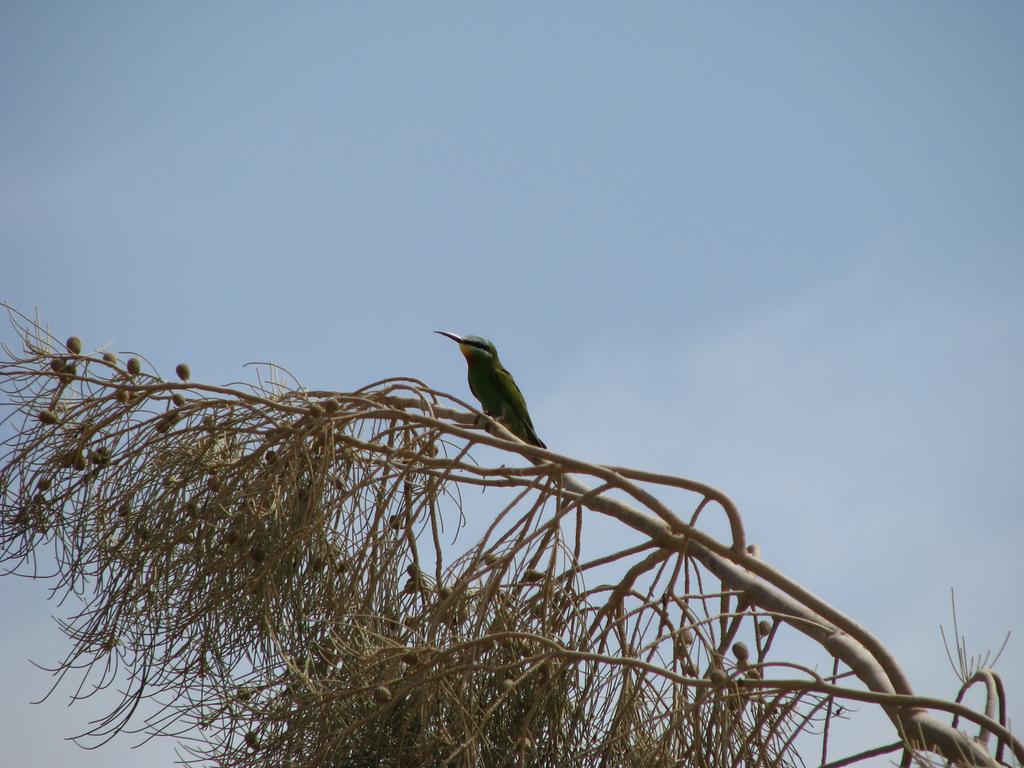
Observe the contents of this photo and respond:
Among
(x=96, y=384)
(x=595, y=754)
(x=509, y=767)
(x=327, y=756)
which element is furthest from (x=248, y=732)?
(x=96, y=384)

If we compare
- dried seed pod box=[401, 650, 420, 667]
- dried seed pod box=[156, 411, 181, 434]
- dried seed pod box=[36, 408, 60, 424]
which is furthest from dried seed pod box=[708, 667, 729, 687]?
dried seed pod box=[36, 408, 60, 424]

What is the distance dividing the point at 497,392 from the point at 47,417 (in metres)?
2.30

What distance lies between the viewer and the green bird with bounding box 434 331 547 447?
5543 millimetres

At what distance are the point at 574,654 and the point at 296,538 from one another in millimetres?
1223

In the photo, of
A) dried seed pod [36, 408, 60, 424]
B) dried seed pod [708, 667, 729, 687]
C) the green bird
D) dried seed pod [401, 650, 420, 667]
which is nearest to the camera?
dried seed pod [708, 667, 729, 687]

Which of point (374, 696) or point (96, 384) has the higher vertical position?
point (96, 384)

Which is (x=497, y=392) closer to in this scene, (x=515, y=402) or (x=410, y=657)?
(x=515, y=402)

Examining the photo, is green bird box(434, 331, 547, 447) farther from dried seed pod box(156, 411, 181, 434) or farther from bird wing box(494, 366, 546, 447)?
dried seed pod box(156, 411, 181, 434)

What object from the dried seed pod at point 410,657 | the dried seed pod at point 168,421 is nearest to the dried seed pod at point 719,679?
the dried seed pod at point 410,657

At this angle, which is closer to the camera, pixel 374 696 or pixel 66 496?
pixel 374 696

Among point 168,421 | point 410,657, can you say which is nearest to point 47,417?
point 168,421

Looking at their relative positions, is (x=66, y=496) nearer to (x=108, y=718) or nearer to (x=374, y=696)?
(x=108, y=718)

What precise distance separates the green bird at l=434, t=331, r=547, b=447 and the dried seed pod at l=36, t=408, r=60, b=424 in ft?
7.20

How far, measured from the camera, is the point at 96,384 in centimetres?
430
